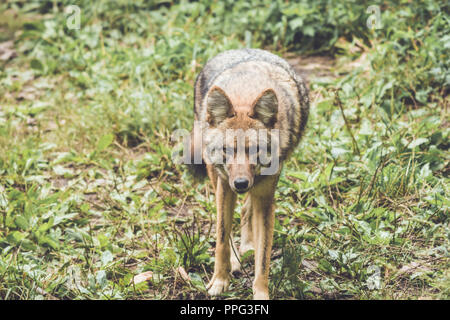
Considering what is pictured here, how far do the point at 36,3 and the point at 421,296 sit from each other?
779cm

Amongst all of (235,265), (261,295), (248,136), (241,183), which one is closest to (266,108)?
(248,136)

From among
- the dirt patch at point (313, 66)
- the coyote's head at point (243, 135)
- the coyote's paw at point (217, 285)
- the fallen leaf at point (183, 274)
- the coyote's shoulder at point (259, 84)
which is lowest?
the coyote's paw at point (217, 285)

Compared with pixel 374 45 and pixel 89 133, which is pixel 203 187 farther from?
pixel 374 45

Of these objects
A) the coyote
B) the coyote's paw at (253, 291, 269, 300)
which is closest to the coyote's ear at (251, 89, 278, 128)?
the coyote

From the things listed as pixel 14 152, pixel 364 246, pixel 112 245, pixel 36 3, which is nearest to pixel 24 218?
pixel 112 245

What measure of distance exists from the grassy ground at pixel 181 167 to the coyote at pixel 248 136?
10.1 inches

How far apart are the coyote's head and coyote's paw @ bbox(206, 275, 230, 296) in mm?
916

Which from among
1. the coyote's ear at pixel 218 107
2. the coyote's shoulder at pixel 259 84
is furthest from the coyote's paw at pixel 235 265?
the coyote's ear at pixel 218 107

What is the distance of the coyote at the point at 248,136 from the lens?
337cm

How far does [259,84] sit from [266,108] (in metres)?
0.39

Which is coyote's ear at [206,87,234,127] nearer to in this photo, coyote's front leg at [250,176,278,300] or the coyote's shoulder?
the coyote's shoulder

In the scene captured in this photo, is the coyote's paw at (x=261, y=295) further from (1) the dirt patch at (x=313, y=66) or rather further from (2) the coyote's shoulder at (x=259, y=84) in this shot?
(1) the dirt patch at (x=313, y=66)

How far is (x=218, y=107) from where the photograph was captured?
135 inches

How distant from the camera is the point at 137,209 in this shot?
16.1 ft
